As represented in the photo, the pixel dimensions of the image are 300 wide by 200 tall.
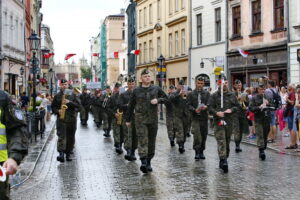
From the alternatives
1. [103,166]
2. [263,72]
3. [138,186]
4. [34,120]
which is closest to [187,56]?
[263,72]

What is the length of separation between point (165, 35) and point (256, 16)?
55.9 ft

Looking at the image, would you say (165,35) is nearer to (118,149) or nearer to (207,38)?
(207,38)

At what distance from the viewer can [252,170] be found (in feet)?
34.7

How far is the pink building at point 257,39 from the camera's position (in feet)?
87.5

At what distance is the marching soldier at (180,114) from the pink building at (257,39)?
12582mm

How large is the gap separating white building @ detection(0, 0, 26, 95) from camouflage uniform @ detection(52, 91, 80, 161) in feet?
60.3

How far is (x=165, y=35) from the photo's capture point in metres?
45.9

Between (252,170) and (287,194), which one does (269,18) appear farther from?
(287,194)

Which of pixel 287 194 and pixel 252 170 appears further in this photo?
pixel 252 170

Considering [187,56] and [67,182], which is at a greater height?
[187,56]

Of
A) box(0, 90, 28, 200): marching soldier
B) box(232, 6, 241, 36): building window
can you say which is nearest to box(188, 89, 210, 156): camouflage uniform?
box(0, 90, 28, 200): marching soldier

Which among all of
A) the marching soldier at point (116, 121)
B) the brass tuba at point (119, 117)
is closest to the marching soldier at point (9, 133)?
the brass tuba at point (119, 117)

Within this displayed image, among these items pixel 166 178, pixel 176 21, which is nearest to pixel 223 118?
pixel 166 178

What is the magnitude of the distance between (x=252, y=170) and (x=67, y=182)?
137 inches
